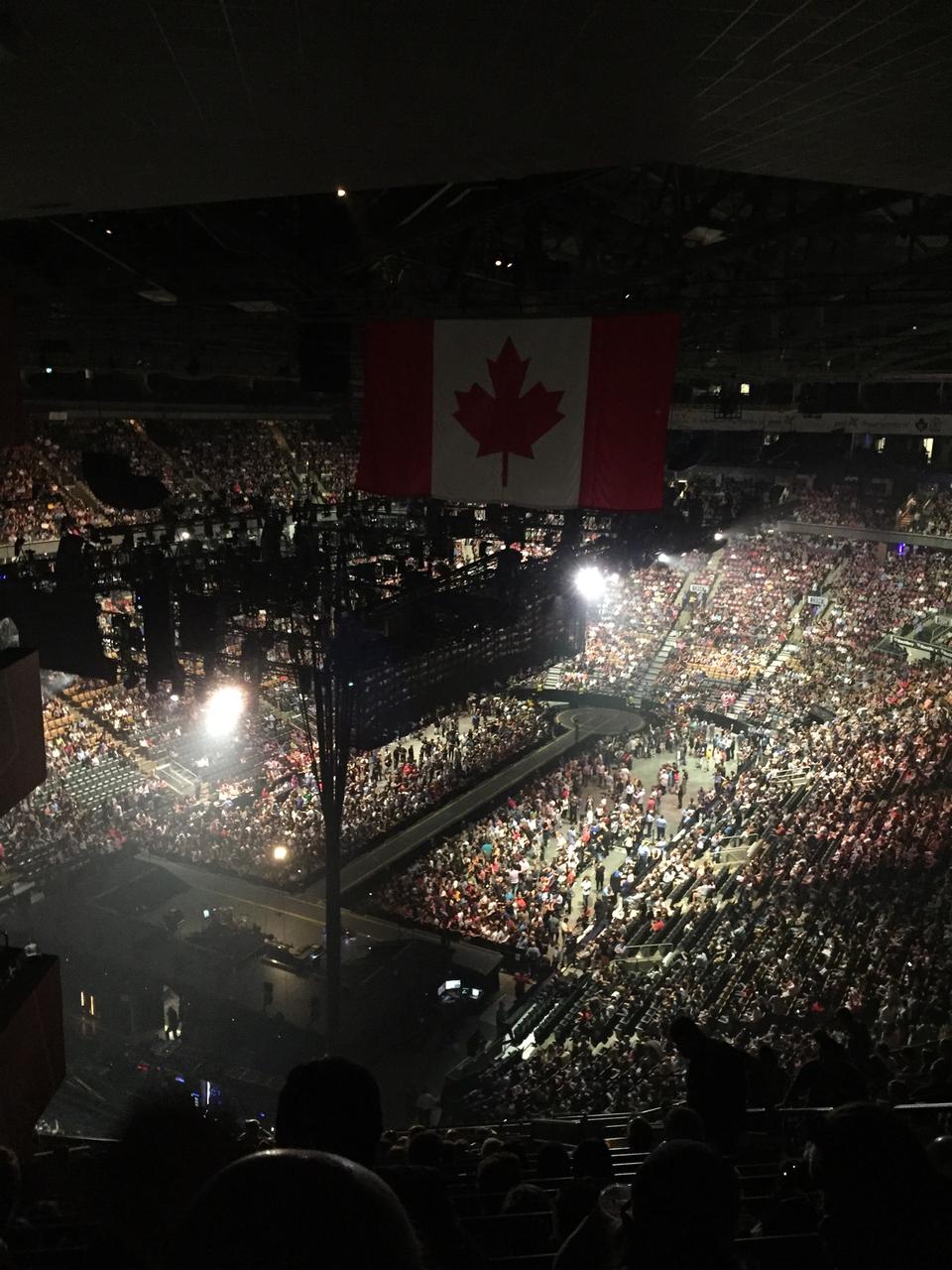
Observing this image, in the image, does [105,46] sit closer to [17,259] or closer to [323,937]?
[17,259]

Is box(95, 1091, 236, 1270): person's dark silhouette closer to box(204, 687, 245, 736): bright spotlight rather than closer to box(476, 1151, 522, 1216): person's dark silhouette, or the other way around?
box(476, 1151, 522, 1216): person's dark silhouette

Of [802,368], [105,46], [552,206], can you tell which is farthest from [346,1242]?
[802,368]

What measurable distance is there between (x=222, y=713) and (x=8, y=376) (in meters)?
15.9

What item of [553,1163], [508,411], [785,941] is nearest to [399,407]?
[508,411]

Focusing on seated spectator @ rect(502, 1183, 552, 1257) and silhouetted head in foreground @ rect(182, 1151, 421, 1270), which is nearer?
silhouetted head in foreground @ rect(182, 1151, 421, 1270)

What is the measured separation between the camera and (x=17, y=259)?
24.2ft

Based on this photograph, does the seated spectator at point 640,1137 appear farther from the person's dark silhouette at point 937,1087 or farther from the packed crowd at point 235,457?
the packed crowd at point 235,457

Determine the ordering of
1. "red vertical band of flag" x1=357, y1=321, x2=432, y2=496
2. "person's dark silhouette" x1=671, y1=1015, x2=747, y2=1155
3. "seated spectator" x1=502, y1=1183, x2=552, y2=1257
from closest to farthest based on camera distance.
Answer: "seated spectator" x1=502, y1=1183, x2=552, y2=1257
"person's dark silhouette" x1=671, y1=1015, x2=747, y2=1155
"red vertical band of flag" x1=357, y1=321, x2=432, y2=496

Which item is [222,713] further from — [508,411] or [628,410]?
[628,410]

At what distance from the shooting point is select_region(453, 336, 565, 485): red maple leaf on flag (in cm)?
612

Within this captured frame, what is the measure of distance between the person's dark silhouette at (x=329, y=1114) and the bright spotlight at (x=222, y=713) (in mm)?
19961

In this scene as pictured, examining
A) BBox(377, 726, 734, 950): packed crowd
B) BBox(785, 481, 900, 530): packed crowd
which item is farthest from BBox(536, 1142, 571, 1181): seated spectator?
BBox(785, 481, 900, 530): packed crowd

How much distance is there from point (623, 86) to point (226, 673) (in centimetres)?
1445

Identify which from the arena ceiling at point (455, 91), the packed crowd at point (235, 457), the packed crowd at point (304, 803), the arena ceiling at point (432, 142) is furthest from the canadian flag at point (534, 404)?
the packed crowd at point (235, 457)
